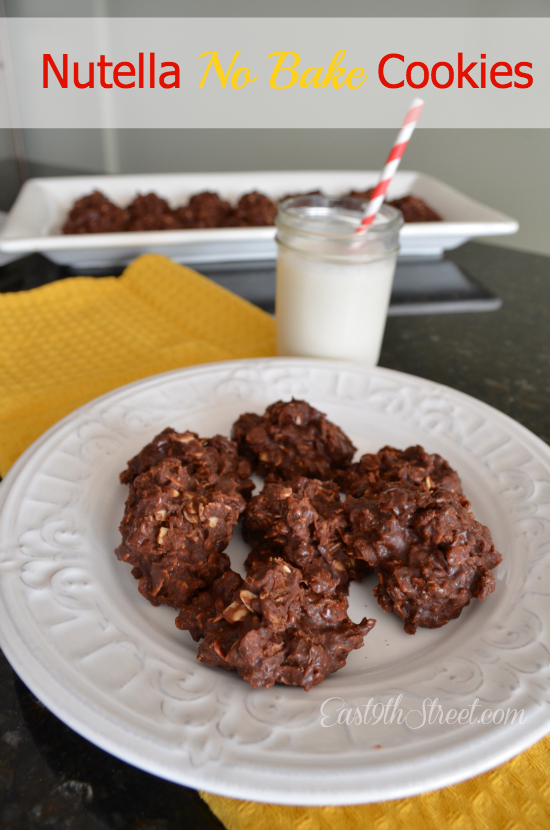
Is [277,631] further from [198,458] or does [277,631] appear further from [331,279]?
[331,279]

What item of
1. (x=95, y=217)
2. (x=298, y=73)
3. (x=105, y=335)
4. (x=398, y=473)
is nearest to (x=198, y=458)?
(x=398, y=473)

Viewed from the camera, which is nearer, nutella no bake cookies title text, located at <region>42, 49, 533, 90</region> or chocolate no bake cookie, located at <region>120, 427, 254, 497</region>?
chocolate no bake cookie, located at <region>120, 427, 254, 497</region>

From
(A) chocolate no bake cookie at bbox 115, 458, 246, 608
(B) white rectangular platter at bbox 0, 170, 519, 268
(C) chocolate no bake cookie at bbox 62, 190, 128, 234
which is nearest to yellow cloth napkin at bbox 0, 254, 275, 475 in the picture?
(B) white rectangular platter at bbox 0, 170, 519, 268

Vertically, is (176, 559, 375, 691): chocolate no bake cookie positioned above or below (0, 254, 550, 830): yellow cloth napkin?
above

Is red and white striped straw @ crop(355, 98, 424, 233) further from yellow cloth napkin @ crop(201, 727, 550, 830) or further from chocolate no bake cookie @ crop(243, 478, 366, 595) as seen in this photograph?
yellow cloth napkin @ crop(201, 727, 550, 830)

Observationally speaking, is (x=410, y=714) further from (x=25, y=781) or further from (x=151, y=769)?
(x=25, y=781)

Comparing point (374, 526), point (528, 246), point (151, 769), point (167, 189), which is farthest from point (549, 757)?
point (528, 246)
